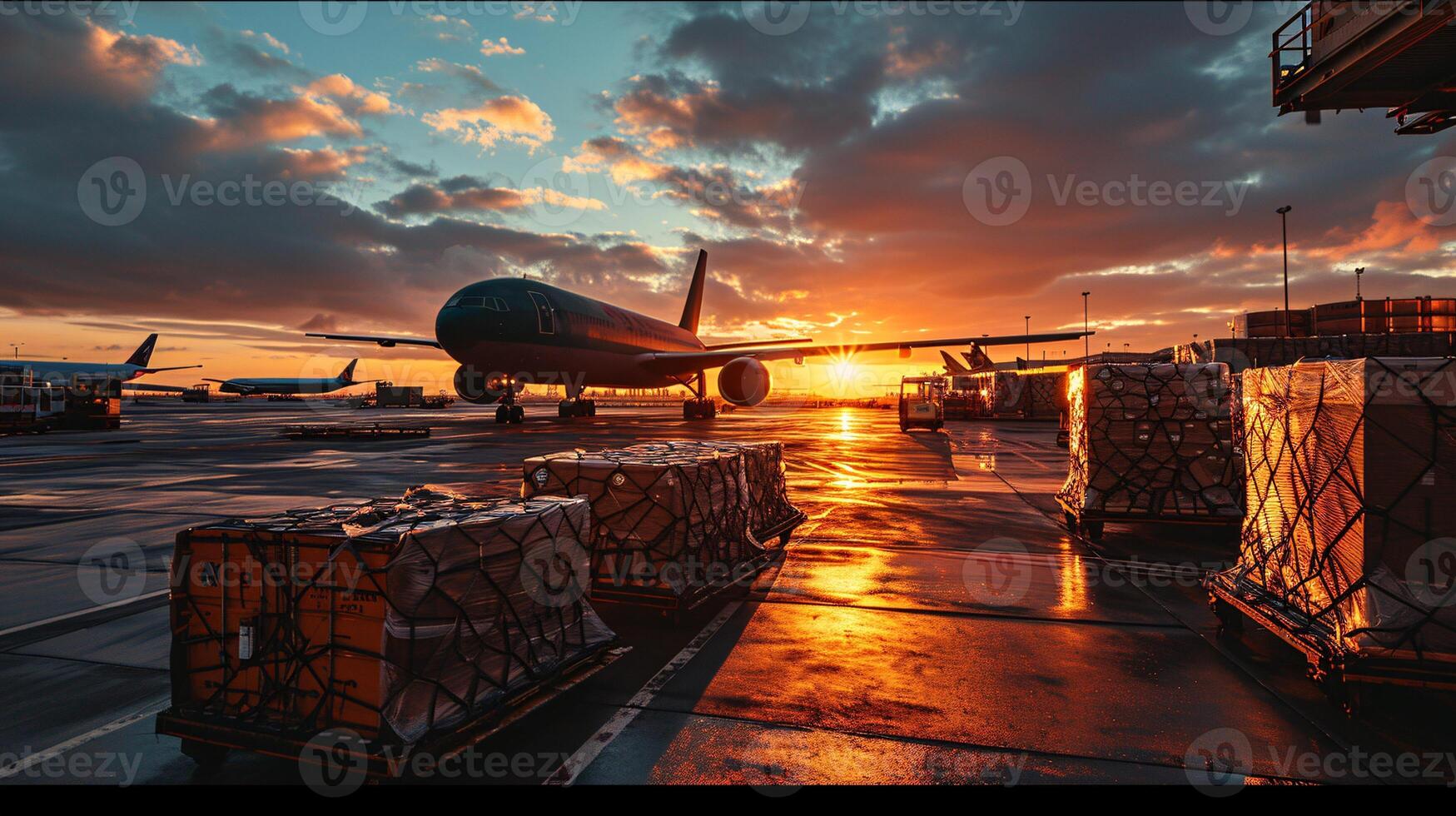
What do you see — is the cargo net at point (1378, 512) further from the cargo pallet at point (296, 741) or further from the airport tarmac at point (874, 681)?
the cargo pallet at point (296, 741)

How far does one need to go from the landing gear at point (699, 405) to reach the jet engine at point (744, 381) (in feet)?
25.3

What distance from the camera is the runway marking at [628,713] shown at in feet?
11.8

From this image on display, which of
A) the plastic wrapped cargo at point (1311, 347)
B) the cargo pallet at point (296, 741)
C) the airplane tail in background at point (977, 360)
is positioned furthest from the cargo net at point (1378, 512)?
the airplane tail in background at point (977, 360)

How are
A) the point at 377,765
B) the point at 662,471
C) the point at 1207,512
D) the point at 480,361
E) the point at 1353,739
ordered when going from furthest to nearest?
the point at 480,361 → the point at 1207,512 → the point at 662,471 → the point at 1353,739 → the point at 377,765

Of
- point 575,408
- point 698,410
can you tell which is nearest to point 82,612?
point 698,410

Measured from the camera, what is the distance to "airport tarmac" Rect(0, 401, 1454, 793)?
369 centimetres

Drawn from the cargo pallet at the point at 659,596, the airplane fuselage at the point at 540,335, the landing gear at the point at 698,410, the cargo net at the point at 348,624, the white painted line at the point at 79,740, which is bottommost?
the white painted line at the point at 79,740

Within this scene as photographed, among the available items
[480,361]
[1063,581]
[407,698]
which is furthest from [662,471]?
[480,361]

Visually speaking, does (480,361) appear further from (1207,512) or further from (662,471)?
(1207,512)

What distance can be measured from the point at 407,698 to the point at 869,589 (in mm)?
4764

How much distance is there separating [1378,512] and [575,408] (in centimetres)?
3839

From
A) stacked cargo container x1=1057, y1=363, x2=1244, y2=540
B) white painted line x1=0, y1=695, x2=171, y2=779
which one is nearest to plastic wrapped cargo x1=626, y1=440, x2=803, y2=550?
stacked cargo container x1=1057, y1=363, x2=1244, y2=540

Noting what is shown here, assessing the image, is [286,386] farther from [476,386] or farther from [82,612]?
[82,612]

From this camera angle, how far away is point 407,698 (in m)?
3.62
